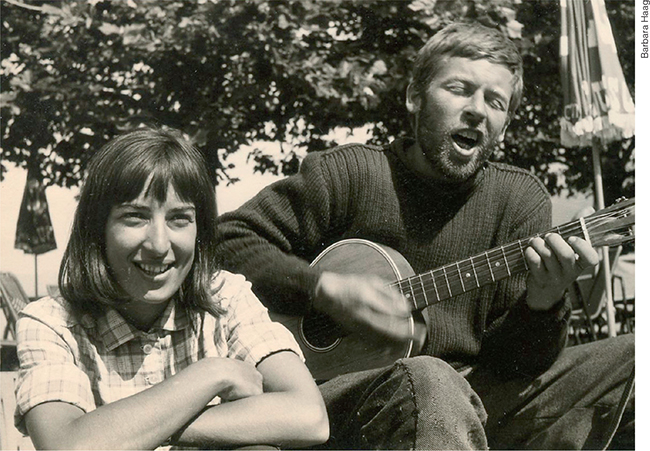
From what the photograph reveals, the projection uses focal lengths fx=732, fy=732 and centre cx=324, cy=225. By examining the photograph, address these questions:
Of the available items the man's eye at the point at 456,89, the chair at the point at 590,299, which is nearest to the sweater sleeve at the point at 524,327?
the man's eye at the point at 456,89

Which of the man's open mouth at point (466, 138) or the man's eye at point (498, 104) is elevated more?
the man's eye at point (498, 104)

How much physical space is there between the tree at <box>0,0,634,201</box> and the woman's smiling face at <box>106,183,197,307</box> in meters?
1.19

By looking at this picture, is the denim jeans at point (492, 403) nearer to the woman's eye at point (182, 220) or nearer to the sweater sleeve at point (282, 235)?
the sweater sleeve at point (282, 235)


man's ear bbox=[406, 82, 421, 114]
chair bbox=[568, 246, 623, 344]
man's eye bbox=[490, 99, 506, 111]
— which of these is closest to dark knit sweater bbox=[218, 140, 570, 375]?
man's eye bbox=[490, 99, 506, 111]

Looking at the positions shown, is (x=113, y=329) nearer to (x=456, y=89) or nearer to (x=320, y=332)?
(x=320, y=332)

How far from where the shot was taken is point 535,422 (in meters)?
2.59

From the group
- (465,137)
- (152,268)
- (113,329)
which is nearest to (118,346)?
(113,329)

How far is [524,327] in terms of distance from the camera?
99.7 inches

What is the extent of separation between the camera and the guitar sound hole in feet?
8.60

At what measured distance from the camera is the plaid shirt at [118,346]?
1766 millimetres

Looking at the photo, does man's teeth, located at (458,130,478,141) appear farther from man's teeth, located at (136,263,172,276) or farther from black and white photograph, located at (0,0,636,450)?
man's teeth, located at (136,263,172,276)

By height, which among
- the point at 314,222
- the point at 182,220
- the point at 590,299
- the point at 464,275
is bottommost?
the point at 590,299

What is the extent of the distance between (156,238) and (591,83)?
7.90 feet

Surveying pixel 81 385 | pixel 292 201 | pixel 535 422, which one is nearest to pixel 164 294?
pixel 81 385
